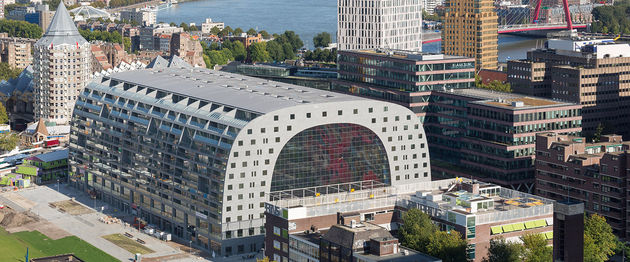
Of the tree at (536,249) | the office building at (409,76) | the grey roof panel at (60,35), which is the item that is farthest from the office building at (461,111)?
the grey roof panel at (60,35)

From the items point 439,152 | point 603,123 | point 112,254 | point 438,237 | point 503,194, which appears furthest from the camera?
point 603,123

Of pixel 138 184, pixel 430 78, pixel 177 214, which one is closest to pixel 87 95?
pixel 138 184

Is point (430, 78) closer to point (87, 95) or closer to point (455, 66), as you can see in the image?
point (455, 66)

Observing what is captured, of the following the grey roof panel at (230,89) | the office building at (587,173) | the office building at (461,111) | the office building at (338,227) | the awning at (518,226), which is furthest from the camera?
the office building at (461,111)

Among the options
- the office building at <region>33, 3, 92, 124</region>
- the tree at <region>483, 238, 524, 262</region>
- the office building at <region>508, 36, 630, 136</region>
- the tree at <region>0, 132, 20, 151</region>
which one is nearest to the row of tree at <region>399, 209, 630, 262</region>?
the tree at <region>483, 238, 524, 262</region>

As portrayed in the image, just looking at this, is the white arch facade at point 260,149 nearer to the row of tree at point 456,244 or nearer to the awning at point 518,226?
the row of tree at point 456,244
